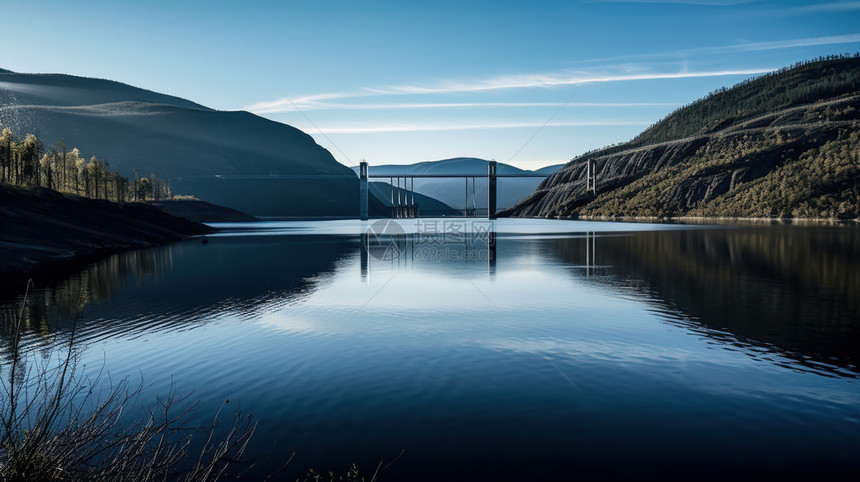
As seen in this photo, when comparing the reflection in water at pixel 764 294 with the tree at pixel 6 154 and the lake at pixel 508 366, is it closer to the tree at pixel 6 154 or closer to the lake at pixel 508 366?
the lake at pixel 508 366

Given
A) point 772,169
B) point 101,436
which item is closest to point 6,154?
point 101,436

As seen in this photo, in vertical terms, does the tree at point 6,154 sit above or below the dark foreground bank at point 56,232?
above

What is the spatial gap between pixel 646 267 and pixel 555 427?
33033 millimetres

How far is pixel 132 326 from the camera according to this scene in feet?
70.6

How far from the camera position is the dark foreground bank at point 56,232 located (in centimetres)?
4281

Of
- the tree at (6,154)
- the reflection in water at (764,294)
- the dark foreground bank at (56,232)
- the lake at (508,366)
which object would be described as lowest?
the lake at (508,366)

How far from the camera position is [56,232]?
188 ft

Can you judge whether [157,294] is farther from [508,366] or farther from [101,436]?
[101,436]

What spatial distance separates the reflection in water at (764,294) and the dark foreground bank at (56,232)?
112ft

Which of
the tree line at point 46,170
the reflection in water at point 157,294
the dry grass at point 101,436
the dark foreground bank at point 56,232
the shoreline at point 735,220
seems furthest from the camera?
the shoreline at point 735,220

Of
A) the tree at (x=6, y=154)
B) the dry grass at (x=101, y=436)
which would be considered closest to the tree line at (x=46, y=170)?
the tree at (x=6, y=154)

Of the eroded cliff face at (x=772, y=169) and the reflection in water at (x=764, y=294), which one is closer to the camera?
the reflection in water at (x=764, y=294)

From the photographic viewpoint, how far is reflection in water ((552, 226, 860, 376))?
58.6ft

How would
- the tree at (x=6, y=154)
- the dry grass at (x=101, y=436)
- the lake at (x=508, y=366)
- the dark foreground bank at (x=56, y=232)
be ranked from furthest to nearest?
the tree at (x=6, y=154) → the dark foreground bank at (x=56, y=232) → the lake at (x=508, y=366) → the dry grass at (x=101, y=436)
